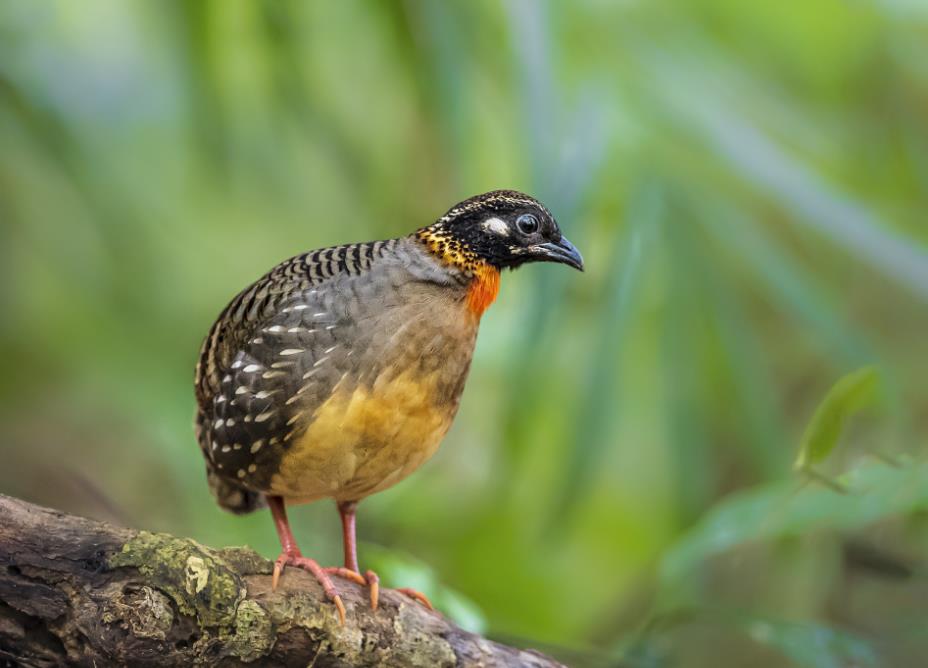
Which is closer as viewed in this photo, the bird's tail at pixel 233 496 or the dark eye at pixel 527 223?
the dark eye at pixel 527 223

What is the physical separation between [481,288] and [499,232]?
0.14 meters

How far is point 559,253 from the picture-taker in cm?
261

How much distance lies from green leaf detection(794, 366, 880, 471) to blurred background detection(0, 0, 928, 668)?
29 cm

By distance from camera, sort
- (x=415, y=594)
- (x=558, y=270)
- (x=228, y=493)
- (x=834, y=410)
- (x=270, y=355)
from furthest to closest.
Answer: (x=558, y=270), (x=228, y=493), (x=415, y=594), (x=270, y=355), (x=834, y=410)

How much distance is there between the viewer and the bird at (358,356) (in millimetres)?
2443

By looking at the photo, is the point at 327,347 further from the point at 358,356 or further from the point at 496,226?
the point at 496,226

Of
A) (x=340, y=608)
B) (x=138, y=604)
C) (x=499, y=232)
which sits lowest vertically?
(x=138, y=604)

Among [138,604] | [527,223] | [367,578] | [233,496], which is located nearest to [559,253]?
[527,223]

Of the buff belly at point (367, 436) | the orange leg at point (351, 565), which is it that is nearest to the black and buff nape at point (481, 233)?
the buff belly at point (367, 436)

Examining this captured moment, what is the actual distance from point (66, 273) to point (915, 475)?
3.46m

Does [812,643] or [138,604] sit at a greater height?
[812,643]

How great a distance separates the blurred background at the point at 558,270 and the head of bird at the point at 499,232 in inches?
22.2

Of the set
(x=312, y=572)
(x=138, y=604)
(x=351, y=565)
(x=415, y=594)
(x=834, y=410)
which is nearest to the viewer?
(x=138, y=604)

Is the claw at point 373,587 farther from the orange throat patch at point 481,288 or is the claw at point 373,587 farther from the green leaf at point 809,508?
the green leaf at point 809,508
